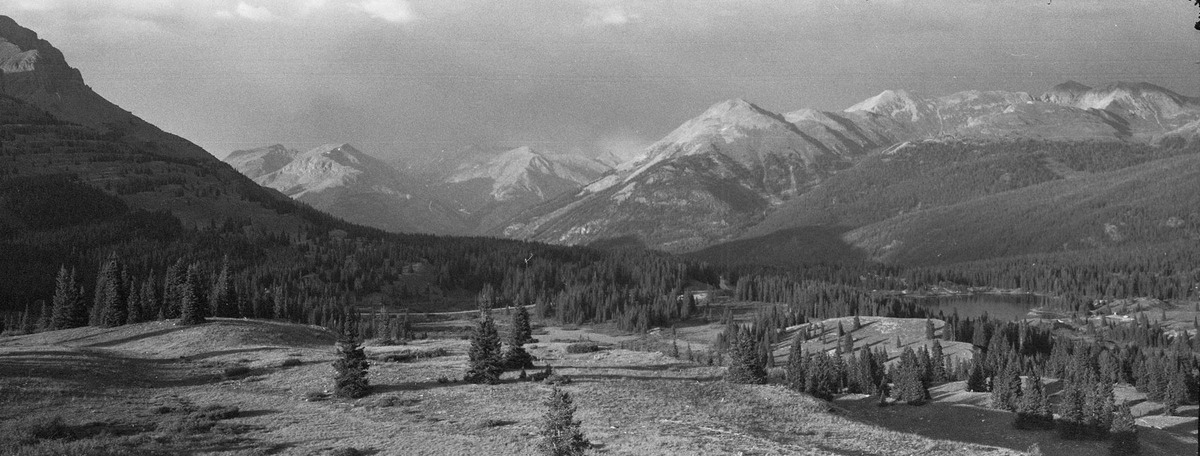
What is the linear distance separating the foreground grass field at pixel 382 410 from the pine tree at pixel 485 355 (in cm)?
170

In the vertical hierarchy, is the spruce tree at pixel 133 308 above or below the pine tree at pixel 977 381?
above

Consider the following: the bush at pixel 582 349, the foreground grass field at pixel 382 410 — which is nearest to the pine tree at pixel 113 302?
the foreground grass field at pixel 382 410

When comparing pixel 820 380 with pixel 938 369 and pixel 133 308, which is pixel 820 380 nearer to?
pixel 938 369

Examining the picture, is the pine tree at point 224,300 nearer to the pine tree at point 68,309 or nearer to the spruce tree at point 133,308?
the spruce tree at point 133,308

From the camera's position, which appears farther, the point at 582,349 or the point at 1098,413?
the point at 1098,413

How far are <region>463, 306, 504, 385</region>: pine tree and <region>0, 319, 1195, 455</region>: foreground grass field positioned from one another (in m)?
1.70

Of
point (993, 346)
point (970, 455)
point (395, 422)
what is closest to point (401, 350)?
point (395, 422)

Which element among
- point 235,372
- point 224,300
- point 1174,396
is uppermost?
point 224,300

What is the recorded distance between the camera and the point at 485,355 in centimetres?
6969

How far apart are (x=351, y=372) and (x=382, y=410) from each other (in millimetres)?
6022

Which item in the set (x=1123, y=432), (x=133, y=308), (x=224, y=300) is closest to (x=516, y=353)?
(x=1123, y=432)

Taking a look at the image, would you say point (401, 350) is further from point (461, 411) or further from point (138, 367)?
point (461, 411)

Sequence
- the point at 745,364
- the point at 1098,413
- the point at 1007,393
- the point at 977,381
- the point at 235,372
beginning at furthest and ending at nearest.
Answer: the point at 977,381, the point at 1007,393, the point at 1098,413, the point at 235,372, the point at 745,364

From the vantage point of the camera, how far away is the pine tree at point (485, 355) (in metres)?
68.8
